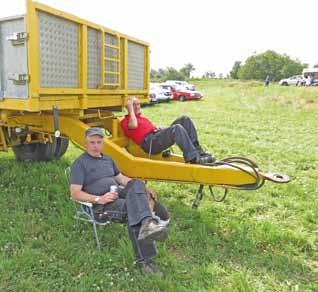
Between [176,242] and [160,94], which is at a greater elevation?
[160,94]

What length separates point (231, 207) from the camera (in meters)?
4.96

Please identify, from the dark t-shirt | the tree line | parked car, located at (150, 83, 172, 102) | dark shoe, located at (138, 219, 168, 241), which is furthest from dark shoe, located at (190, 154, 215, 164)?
the tree line

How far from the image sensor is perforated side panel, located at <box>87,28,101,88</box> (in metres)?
4.30

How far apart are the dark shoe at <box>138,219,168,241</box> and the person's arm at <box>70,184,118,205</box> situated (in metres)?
0.49

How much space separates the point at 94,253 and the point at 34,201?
1.61m

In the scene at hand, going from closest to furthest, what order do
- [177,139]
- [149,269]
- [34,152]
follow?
[149,269]
[177,139]
[34,152]

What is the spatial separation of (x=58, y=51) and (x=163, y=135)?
5.04 ft

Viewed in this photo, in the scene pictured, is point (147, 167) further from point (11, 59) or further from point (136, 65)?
point (136, 65)

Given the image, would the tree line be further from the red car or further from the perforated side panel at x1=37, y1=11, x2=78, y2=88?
the perforated side panel at x1=37, y1=11, x2=78, y2=88

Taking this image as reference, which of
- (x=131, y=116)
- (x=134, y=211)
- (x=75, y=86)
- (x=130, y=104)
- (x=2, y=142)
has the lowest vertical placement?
(x=134, y=211)

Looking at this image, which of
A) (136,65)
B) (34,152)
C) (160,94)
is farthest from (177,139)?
(160,94)

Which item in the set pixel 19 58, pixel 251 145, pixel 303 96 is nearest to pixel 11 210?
pixel 19 58

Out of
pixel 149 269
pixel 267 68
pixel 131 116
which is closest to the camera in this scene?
pixel 149 269

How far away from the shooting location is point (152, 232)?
312cm
